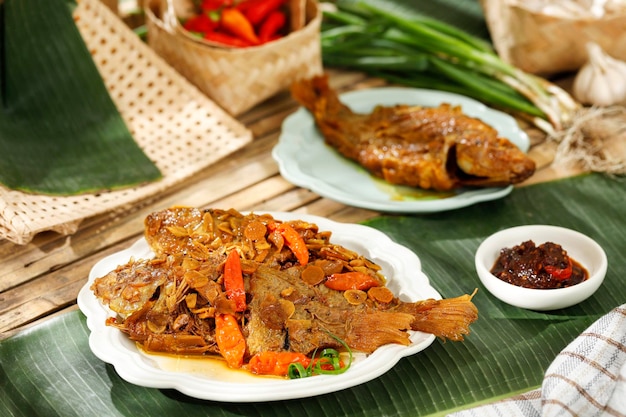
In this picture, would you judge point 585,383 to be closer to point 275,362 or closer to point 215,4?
point 275,362

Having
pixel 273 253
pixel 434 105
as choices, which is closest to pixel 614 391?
pixel 273 253

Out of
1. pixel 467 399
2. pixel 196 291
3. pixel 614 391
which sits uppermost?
pixel 196 291

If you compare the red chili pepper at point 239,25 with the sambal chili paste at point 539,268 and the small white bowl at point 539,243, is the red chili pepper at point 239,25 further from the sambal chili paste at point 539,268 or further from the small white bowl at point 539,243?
the sambal chili paste at point 539,268

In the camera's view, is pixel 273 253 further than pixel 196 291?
Yes

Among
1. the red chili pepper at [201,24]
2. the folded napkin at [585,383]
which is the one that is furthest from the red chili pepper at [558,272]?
the red chili pepper at [201,24]

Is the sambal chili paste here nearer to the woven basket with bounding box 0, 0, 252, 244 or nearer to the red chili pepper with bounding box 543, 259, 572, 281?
the red chili pepper with bounding box 543, 259, 572, 281

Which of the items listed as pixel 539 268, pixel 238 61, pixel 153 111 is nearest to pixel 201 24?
pixel 238 61

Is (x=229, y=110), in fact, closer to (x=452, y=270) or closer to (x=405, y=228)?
(x=405, y=228)

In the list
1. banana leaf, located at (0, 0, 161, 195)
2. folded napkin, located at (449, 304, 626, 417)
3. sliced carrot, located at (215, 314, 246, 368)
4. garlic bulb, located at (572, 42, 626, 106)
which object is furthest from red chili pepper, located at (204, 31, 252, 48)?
folded napkin, located at (449, 304, 626, 417)
